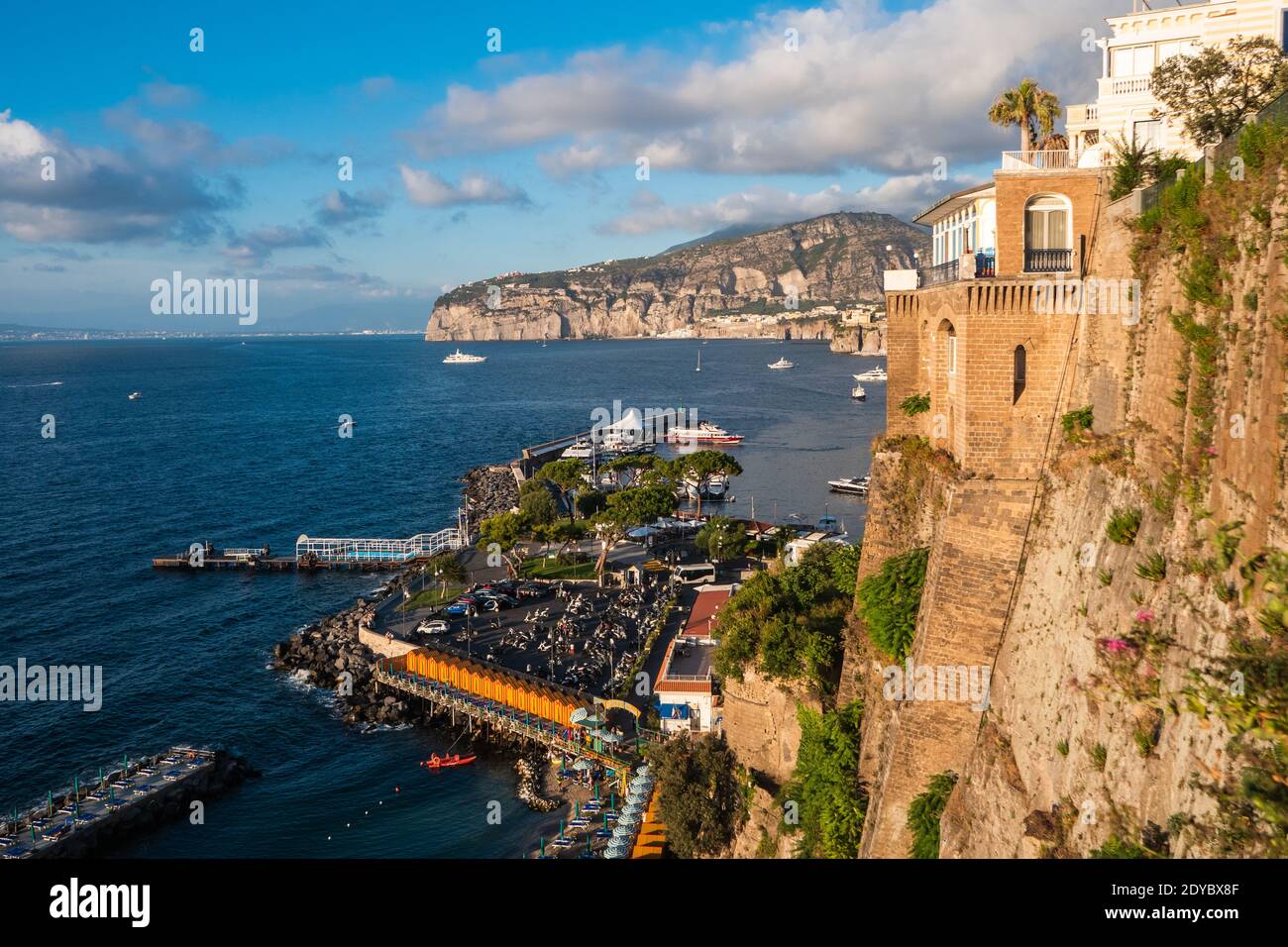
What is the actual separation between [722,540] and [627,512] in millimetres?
5409

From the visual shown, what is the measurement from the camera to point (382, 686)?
1454 inches

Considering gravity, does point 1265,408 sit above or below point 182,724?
above

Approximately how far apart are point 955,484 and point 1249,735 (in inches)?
304

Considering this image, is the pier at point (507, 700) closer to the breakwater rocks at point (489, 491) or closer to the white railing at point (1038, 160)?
the white railing at point (1038, 160)

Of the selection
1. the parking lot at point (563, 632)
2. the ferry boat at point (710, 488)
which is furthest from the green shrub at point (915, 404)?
the ferry boat at point (710, 488)

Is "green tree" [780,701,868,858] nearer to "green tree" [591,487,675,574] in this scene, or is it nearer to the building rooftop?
the building rooftop

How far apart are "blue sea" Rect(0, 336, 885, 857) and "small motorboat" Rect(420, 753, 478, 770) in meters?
0.52

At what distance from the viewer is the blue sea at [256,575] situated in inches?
1132

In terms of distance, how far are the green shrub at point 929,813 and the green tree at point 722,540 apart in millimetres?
31439

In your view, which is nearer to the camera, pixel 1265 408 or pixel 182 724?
pixel 1265 408

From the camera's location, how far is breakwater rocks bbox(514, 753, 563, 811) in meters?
28.6
